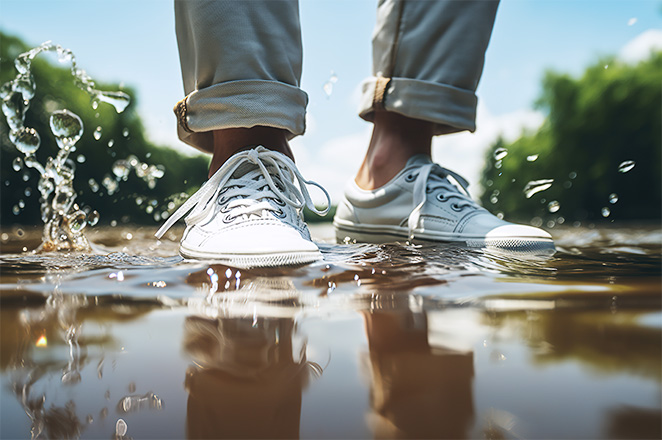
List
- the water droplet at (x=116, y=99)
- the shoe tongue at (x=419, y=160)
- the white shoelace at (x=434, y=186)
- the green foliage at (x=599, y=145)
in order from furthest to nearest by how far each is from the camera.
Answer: the green foliage at (x=599, y=145)
the water droplet at (x=116, y=99)
the shoe tongue at (x=419, y=160)
the white shoelace at (x=434, y=186)

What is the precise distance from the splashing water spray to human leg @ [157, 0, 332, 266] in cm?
38

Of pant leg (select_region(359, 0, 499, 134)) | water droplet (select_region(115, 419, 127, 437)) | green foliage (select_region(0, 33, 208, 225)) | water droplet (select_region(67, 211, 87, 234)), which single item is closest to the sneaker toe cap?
water droplet (select_region(115, 419, 127, 437))

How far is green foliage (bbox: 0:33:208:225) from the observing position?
6969 millimetres

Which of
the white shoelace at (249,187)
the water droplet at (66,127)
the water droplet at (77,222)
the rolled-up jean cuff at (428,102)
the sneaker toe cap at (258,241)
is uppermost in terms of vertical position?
the rolled-up jean cuff at (428,102)

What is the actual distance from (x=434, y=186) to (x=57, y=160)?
0.95 metres

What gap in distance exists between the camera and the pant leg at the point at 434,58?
115cm

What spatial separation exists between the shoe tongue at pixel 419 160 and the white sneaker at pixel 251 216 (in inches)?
14.8

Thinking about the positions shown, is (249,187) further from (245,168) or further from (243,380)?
(243,380)

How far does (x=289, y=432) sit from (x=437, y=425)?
0.07 m

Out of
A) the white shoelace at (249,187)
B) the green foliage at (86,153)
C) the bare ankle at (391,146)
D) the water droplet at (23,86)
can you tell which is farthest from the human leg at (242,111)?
the green foliage at (86,153)

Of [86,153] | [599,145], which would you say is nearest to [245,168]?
[86,153]

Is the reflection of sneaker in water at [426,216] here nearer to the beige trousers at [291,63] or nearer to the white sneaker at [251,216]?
the beige trousers at [291,63]

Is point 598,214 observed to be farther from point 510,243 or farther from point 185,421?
point 185,421

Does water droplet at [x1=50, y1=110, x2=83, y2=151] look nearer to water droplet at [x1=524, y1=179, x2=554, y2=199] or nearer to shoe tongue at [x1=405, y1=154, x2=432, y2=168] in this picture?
shoe tongue at [x1=405, y1=154, x2=432, y2=168]
